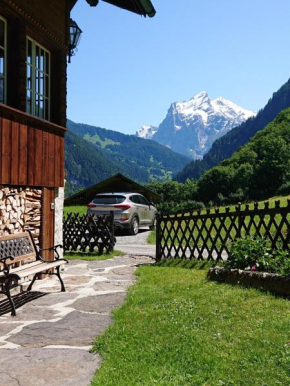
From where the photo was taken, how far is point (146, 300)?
649 cm

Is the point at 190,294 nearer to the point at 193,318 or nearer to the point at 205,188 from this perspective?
the point at 193,318

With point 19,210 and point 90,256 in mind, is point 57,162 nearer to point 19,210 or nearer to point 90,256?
point 19,210

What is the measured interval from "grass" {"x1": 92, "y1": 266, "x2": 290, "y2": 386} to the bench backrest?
221cm

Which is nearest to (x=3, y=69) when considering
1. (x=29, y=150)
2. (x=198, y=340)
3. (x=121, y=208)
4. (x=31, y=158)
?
(x=29, y=150)

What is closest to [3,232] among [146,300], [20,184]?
[20,184]

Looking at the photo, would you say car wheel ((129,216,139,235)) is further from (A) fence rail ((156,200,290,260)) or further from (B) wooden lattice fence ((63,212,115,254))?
(A) fence rail ((156,200,290,260))

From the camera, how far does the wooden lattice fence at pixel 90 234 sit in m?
13.5

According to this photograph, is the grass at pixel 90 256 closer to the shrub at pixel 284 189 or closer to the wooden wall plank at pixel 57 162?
the wooden wall plank at pixel 57 162

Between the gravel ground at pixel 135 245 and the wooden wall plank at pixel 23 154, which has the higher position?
the wooden wall plank at pixel 23 154

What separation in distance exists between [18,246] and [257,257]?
435 centimetres

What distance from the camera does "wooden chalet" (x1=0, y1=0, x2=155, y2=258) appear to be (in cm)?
765

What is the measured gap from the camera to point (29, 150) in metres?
8.19

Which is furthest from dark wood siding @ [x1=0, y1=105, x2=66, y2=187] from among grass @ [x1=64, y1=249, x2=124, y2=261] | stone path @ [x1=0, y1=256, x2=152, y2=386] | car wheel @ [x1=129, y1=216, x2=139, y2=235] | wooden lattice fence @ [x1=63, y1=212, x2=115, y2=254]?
car wheel @ [x1=129, y1=216, x2=139, y2=235]

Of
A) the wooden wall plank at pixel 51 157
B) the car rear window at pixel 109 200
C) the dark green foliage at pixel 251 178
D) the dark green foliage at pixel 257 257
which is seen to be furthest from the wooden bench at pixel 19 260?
the dark green foliage at pixel 251 178
